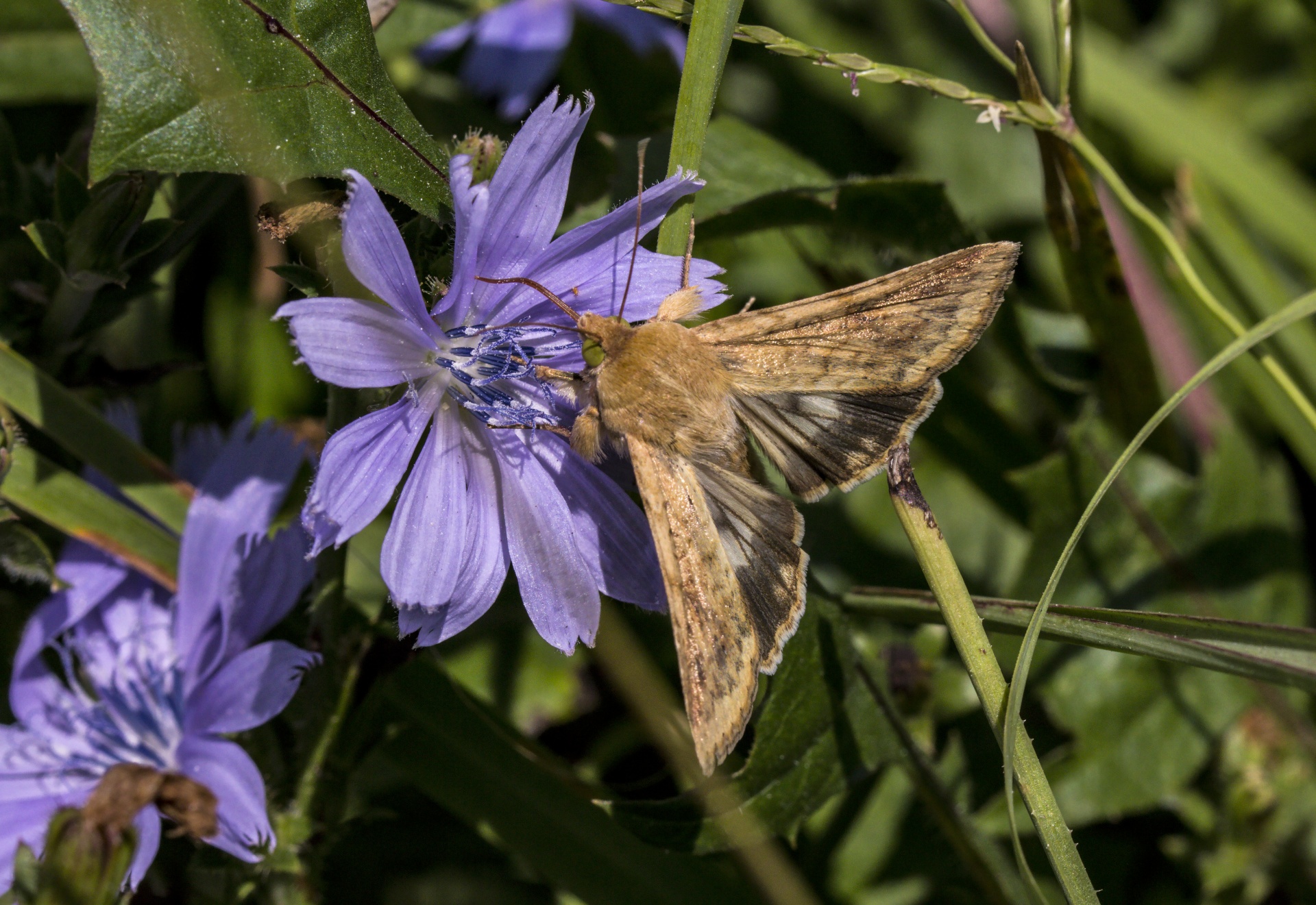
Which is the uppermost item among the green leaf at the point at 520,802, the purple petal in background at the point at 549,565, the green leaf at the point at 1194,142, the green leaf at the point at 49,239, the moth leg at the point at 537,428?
the green leaf at the point at 1194,142

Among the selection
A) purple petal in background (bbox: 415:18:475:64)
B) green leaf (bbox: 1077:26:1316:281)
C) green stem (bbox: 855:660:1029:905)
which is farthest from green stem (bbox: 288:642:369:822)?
green leaf (bbox: 1077:26:1316:281)

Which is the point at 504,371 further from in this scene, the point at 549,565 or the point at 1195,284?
the point at 1195,284

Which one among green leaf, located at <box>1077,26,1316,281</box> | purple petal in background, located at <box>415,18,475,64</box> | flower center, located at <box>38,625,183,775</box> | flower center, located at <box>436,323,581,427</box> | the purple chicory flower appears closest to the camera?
the purple chicory flower

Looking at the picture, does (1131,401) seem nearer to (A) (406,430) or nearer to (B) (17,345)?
(A) (406,430)

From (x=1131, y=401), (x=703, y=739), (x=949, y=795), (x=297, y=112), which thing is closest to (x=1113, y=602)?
(x=1131, y=401)

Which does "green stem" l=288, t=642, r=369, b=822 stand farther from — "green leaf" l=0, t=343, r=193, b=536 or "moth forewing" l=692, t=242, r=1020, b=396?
"moth forewing" l=692, t=242, r=1020, b=396

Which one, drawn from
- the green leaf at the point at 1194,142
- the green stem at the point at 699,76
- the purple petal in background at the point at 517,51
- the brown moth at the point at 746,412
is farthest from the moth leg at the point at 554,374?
the green leaf at the point at 1194,142

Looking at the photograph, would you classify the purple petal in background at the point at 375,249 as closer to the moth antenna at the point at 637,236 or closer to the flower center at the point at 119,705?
the moth antenna at the point at 637,236
